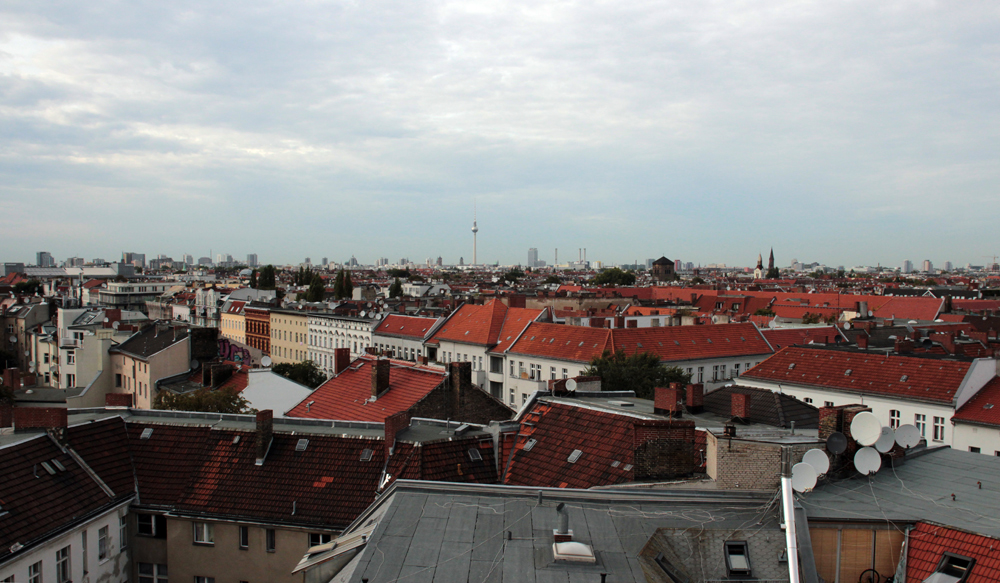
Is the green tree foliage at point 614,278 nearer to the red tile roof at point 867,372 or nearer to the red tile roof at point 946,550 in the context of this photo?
the red tile roof at point 867,372

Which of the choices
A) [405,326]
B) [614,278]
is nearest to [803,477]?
[405,326]

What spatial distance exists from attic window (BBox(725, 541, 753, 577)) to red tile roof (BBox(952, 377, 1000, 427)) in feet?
92.3

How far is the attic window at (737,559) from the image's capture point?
10.9 metres

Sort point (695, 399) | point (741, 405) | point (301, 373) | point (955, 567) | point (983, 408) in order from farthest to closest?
1. point (301, 373)
2. point (983, 408)
3. point (695, 399)
4. point (741, 405)
5. point (955, 567)

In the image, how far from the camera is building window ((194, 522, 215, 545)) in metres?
19.5

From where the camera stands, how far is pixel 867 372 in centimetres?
3925

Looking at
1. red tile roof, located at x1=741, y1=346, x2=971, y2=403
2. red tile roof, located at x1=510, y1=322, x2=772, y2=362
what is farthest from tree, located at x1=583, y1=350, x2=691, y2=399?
red tile roof, located at x1=510, y1=322, x2=772, y2=362

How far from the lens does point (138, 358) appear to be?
4791cm

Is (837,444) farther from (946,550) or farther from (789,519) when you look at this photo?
(789,519)

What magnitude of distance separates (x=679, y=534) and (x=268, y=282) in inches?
5667

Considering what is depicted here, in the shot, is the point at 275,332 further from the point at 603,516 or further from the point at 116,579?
the point at 603,516

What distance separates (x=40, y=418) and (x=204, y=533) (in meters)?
5.80

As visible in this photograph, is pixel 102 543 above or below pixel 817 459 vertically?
below

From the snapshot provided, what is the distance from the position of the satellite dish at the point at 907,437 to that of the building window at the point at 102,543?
1965cm
